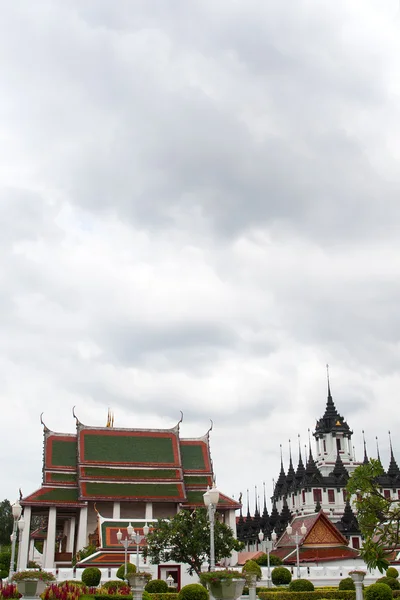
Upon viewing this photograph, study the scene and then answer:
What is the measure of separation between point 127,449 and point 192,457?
5.23 metres

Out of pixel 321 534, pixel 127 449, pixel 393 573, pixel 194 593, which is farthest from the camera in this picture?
pixel 127 449

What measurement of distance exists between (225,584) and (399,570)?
2307 centimetres

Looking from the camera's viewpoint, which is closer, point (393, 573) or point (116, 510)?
point (393, 573)

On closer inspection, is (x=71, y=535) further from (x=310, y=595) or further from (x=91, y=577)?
(x=310, y=595)

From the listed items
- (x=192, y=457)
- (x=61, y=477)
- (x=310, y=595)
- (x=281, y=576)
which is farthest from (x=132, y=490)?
(x=310, y=595)

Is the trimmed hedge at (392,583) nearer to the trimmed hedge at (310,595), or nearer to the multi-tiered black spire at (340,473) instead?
the trimmed hedge at (310,595)

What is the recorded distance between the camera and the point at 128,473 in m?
49.2

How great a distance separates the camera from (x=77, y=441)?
2002 inches

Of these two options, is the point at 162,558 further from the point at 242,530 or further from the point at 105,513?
the point at 242,530

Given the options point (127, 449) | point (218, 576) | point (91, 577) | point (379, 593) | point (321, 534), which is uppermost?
point (127, 449)

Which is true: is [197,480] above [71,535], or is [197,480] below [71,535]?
above

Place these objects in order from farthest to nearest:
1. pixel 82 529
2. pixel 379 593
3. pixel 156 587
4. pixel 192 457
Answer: pixel 192 457, pixel 82 529, pixel 156 587, pixel 379 593

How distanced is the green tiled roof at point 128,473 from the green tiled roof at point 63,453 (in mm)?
1788

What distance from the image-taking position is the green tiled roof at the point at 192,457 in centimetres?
5172
